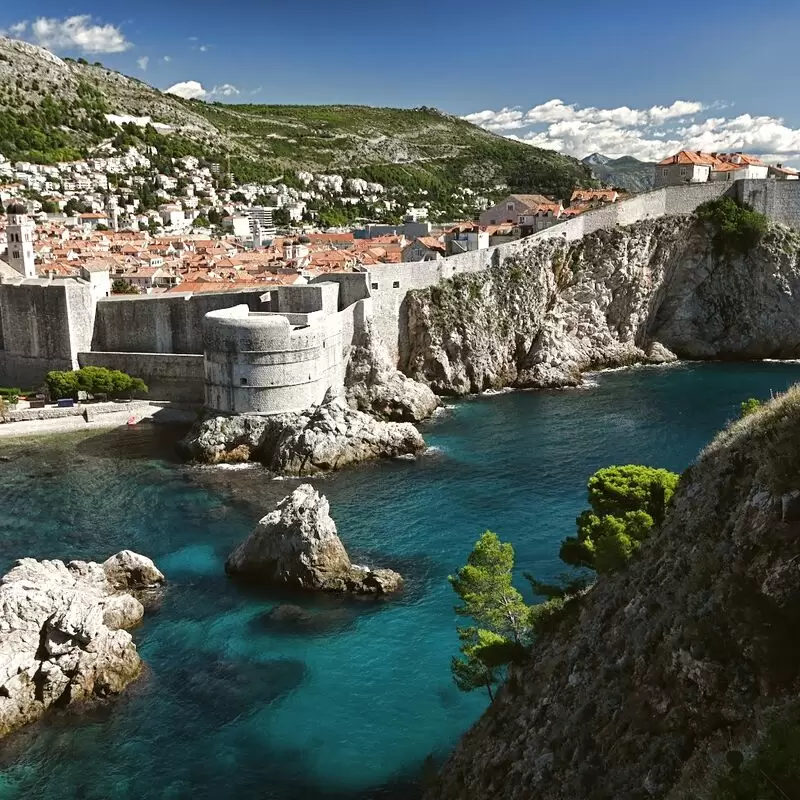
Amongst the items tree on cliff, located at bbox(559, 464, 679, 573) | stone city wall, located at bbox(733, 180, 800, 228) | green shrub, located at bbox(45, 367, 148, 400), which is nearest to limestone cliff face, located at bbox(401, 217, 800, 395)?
stone city wall, located at bbox(733, 180, 800, 228)

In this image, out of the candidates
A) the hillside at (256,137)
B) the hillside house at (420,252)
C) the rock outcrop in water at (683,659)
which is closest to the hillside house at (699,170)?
the hillside house at (420,252)

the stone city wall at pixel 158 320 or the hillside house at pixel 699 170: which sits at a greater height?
the hillside house at pixel 699 170

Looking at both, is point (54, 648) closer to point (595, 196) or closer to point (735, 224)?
point (735, 224)

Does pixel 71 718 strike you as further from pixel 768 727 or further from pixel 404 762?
pixel 768 727

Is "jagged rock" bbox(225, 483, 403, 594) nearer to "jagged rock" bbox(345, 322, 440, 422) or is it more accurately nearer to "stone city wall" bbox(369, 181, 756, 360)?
"jagged rock" bbox(345, 322, 440, 422)

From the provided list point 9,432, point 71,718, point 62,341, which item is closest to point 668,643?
point 71,718

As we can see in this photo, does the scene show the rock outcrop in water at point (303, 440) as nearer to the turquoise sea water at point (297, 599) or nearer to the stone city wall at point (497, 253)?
the turquoise sea water at point (297, 599)

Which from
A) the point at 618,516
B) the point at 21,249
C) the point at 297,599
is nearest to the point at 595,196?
the point at 21,249
